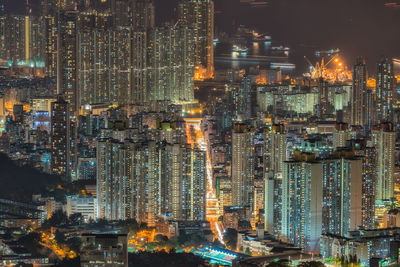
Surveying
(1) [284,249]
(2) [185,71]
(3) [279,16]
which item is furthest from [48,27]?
(1) [284,249]

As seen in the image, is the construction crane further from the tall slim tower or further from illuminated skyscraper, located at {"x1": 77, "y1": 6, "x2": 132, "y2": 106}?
illuminated skyscraper, located at {"x1": 77, "y1": 6, "x2": 132, "y2": 106}

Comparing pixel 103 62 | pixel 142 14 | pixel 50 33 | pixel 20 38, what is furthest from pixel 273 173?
pixel 20 38

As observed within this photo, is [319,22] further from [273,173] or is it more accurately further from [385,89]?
[273,173]

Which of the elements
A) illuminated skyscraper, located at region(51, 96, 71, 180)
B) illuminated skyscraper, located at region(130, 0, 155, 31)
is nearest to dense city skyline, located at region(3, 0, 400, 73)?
illuminated skyscraper, located at region(130, 0, 155, 31)

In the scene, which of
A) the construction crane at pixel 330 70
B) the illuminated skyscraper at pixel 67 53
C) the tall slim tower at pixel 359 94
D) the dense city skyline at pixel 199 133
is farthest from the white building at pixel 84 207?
the construction crane at pixel 330 70

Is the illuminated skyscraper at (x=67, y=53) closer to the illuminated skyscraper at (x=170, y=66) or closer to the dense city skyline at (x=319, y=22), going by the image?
the illuminated skyscraper at (x=170, y=66)

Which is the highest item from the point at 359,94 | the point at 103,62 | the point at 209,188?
the point at 103,62

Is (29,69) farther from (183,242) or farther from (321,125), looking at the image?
(183,242)
